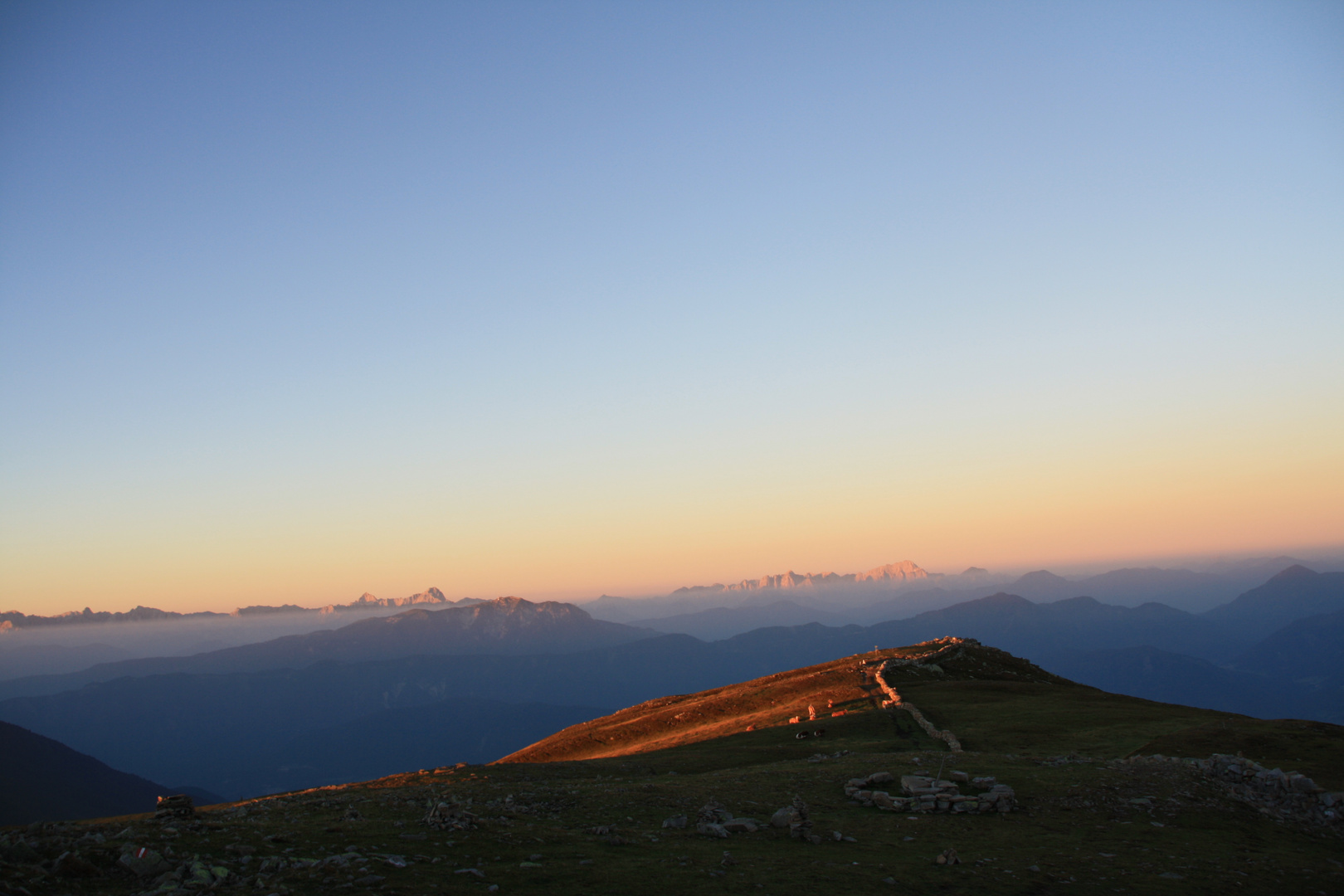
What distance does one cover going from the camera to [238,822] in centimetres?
2361

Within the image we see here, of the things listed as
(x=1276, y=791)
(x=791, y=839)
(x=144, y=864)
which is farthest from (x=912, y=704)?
(x=144, y=864)

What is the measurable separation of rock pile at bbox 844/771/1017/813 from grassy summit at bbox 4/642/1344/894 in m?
0.48

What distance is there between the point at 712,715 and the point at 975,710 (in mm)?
28870

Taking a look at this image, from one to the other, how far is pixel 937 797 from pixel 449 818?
18923mm

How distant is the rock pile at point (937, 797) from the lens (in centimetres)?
2778

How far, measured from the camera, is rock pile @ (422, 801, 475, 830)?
22969mm

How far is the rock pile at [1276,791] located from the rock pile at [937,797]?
995 cm

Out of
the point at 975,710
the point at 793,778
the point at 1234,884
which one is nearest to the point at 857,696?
the point at 975,710

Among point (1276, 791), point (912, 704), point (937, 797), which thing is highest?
point (937, 797)

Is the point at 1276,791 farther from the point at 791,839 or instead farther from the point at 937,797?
the point at 791,839

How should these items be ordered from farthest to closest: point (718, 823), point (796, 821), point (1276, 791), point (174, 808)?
1. point (1276, 791)
2. point (718, 823)
3. point (796, 821)
4. point (174, 808)

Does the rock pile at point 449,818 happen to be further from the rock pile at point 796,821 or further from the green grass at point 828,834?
the rock pile at point 796,821

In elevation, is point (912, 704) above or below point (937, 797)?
below

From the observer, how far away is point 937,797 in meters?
28.2
